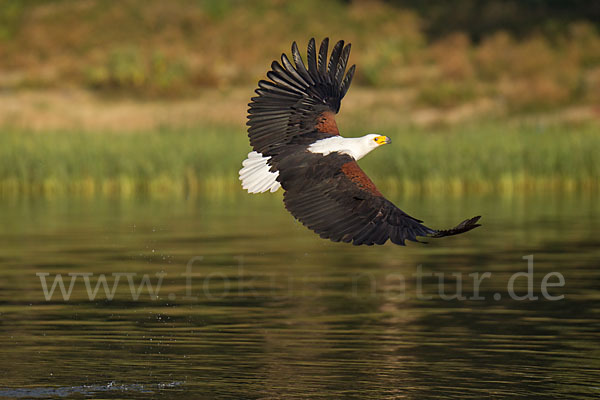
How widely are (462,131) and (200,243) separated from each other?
14032mm

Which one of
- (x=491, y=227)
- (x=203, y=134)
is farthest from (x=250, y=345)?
(x=203, y=134)

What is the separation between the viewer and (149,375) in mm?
10695

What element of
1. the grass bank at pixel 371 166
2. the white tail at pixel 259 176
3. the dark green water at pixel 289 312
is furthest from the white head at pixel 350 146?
the grass bank at pixel 371 166

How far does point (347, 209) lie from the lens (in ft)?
33.9

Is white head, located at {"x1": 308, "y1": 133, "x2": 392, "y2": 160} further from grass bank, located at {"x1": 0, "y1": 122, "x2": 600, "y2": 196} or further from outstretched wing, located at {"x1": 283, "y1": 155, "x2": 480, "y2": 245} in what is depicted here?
grass bank, located at {"x1": 0, "y1": 122, "x2": 600, "y2": 196}

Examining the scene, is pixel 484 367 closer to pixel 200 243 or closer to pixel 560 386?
pixel 560 386

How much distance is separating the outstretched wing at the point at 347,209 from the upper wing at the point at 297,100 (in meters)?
0.87

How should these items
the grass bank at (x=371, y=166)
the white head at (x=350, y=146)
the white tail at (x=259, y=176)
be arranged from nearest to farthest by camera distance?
the white head at (x=350, y=146) → the white tail at (x=259, y=176) → the grass bank at (x=371, y=166)

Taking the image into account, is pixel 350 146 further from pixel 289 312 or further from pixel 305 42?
pixel 305 42

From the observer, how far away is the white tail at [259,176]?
11.0 meters

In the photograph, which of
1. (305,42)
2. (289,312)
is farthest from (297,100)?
(305,42)

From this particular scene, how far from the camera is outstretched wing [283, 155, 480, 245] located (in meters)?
10.1

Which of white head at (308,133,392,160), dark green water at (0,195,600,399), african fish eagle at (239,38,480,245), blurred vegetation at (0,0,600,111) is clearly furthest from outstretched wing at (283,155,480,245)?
blurred vegetation at (0,0,600,111)

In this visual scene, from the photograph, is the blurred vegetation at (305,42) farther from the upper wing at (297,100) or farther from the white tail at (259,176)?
the white tail at (259,176)
